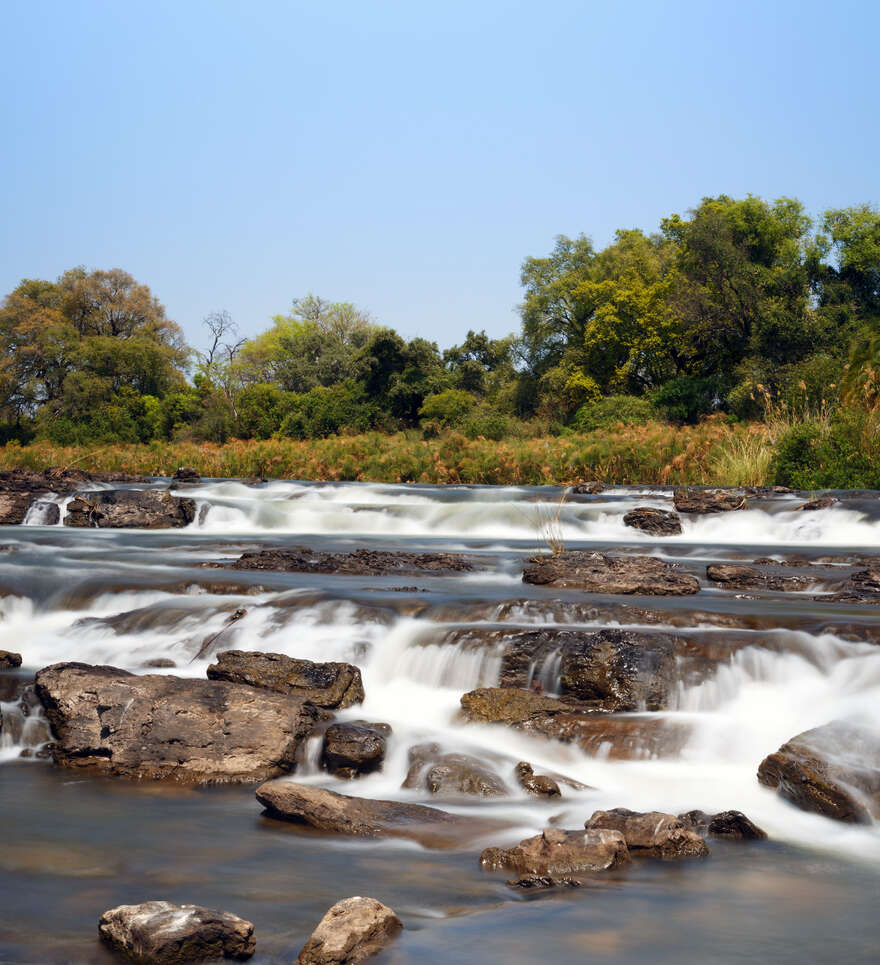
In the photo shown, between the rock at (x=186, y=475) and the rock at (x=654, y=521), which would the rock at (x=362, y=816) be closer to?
the rock at (x=654, y=521)

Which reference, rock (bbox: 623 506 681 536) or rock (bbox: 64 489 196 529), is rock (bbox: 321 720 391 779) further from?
rock (bbox: 64 489 196 529)

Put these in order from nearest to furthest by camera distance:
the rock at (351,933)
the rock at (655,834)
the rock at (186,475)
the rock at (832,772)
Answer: the rock at (351,933)
the rock at (655,834)
the rock at (832,772)
the rock at (186,475)

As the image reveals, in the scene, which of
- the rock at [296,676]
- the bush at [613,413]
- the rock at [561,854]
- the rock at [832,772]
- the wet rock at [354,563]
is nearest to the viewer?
the rock at [561,854]

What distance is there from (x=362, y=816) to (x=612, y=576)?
20.6 ft

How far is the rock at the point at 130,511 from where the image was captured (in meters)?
20.8

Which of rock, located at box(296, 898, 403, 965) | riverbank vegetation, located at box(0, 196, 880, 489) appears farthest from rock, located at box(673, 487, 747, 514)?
rock, located at box(296, 898, 403, 965)

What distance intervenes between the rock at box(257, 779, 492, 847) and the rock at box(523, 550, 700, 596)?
5484mm

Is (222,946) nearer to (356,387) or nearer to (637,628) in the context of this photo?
(637,628)

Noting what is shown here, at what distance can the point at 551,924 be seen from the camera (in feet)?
14.2

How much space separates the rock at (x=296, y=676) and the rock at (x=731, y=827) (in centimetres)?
304

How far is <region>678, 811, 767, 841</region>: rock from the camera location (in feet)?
18.3

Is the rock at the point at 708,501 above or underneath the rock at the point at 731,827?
above

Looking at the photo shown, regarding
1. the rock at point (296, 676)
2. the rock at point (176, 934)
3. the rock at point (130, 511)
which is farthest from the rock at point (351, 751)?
the rock at point (130, 511)

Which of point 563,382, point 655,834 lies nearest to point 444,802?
point 655,834
